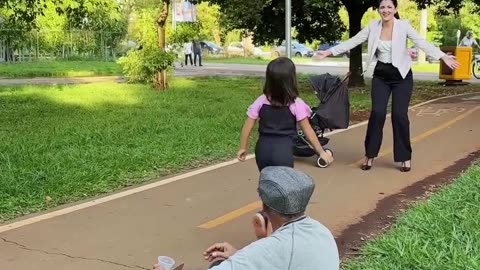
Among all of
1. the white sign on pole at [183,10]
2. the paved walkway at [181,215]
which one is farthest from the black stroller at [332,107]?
the white sign on pole at [183,10]

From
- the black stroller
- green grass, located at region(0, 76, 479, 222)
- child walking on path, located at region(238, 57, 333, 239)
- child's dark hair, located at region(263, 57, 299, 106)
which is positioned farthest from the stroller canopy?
child's dark hair, located at region(263, 57, 299, 106)

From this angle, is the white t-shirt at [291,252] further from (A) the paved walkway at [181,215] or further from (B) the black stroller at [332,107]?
(B) the black stroller at [332,107]

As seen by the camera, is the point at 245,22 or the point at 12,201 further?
the point at 245,22

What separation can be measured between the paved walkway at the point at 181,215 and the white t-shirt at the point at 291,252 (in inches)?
83.5

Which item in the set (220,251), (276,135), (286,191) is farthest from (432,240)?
(286,191)

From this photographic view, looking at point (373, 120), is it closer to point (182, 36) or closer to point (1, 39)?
point (182, 36)

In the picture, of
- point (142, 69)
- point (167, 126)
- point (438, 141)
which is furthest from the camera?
point (142, 69)

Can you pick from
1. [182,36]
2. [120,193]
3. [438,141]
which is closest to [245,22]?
[182,36]

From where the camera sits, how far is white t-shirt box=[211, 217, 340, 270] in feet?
7.71

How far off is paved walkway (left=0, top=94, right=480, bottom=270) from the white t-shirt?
2121 mm

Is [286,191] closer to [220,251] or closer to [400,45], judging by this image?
[220,251]

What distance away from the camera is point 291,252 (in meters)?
2.40

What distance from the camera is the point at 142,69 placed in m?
17.4

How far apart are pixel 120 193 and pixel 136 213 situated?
0.72 metres
